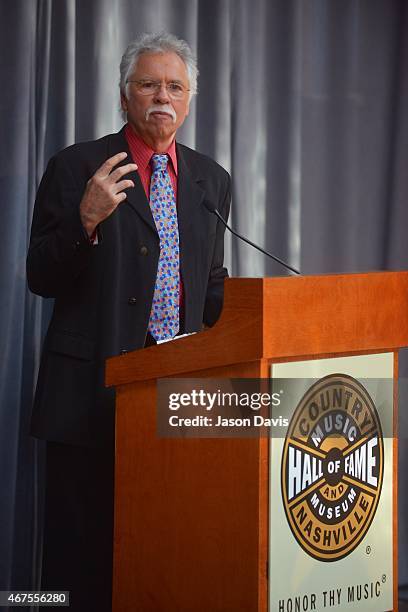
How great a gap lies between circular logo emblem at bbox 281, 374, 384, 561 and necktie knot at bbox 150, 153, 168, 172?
3.01ft

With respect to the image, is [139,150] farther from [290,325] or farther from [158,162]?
[290,325]

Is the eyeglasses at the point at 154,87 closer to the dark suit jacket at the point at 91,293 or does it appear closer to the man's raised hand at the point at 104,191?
the dark suit jacket at the point at 91,293

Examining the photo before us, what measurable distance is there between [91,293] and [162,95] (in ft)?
1.72

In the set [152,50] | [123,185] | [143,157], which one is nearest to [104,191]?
[123,185]

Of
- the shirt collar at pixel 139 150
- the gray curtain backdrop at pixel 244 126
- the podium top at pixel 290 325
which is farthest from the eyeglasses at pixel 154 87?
the podium top at pixel 290 325

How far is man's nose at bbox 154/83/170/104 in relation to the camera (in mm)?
2518

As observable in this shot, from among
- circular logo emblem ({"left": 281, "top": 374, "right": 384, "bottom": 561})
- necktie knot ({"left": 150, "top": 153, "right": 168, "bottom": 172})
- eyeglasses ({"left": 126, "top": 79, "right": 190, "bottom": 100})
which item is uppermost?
eyeglasses ({"left": 126, "top": 79, "right": 190, "bottom": 100})

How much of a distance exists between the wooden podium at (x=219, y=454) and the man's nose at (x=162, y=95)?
79cm

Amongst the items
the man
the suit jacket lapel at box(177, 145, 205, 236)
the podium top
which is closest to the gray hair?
the man

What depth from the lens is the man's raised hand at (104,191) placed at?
2104mm

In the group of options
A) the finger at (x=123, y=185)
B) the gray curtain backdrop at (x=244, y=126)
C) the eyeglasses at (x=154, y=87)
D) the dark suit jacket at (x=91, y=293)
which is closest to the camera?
the finger at (x=123, y=185)

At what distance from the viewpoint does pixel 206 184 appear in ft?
8.92

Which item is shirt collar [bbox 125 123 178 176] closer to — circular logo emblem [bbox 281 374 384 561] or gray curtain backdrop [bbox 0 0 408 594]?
gray curtain backdrop [bbox 0 0 408 594]

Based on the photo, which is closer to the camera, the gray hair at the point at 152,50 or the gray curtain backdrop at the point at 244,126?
the gray hair at the point at 152,50
